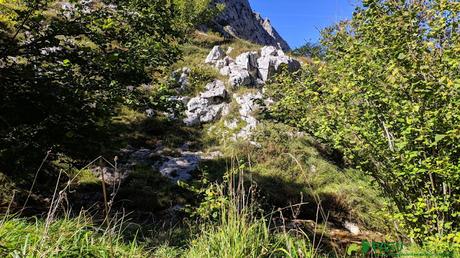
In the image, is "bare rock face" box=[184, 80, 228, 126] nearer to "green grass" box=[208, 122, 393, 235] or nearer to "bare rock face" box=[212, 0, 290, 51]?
"green grass" box=[208, 122, 393, 235]

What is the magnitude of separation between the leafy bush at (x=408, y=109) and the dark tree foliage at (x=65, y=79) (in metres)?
4.58

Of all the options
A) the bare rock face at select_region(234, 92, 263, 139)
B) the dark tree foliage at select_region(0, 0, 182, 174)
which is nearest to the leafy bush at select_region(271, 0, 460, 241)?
the dark tree foliage at select_region(0, 0, 182, 174)

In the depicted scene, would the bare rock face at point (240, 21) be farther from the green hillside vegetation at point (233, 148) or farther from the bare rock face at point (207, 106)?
the green hillside vegetation at point (233, 148)

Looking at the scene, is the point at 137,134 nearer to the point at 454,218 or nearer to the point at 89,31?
the point at 89,31

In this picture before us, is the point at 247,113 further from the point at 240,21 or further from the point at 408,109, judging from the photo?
the point at 240,21

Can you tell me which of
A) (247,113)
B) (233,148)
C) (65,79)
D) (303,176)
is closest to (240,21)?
(247,113)

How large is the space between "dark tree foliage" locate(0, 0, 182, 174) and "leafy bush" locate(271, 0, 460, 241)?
458 centimetres

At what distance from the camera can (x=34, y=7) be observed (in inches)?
325

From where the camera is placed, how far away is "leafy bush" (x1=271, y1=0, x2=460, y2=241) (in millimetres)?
5219

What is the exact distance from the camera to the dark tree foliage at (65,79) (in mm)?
7441

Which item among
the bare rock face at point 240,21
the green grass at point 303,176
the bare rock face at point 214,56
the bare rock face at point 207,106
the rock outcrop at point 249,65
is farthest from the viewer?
the bare rock face at point 240,21

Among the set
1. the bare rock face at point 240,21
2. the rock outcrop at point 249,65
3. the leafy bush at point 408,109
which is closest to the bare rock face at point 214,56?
the rock outcrop at point 249,65

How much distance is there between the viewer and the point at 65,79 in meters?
8.23

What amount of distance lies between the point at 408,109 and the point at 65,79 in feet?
23.0
